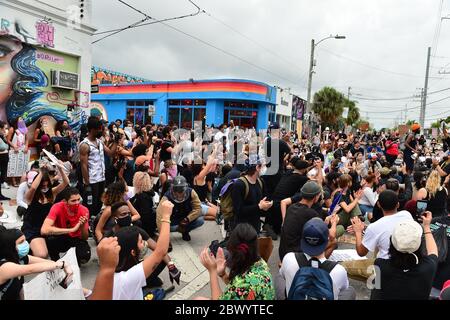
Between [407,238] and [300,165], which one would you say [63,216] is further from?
[407,238]

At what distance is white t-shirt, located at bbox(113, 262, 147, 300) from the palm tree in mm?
40272

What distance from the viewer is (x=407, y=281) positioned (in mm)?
2672

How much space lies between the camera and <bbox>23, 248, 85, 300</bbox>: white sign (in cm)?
256

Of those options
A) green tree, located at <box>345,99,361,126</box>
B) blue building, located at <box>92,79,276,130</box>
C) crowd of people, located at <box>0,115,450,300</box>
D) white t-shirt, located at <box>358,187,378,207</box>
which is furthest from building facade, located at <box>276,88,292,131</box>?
white t-shirt, located at <box>358,187,378,207</box>

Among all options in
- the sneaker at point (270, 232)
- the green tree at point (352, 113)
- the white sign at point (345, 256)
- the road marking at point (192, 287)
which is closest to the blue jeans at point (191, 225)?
the sneaker at point (270, 232)

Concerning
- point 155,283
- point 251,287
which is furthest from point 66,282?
point 155,283

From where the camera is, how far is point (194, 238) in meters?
6.36

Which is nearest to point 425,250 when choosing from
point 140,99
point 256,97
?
point 256,97

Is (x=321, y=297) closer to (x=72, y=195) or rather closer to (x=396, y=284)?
(x=396, y=284)

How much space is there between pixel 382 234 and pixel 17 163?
873cm

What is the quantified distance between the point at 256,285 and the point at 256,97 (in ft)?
86.6

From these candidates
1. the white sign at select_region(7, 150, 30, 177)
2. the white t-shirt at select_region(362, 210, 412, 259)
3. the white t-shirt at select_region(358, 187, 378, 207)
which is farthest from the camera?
the white sign at select_region(7, 150, 30, 177)

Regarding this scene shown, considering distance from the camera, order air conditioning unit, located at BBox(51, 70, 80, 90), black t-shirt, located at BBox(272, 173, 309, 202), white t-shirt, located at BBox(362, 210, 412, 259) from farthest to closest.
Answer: air conditioning unit, located at BBox(51, 70, 80, 90)
black t-shirt, located at BBox(272, 173, 309, 202)
white t-shirt, located at BBox(362, 210, 412, 259)

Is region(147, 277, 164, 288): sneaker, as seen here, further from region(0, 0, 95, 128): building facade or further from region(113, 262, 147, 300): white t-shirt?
region(0, 0, 95, 128): building facade
